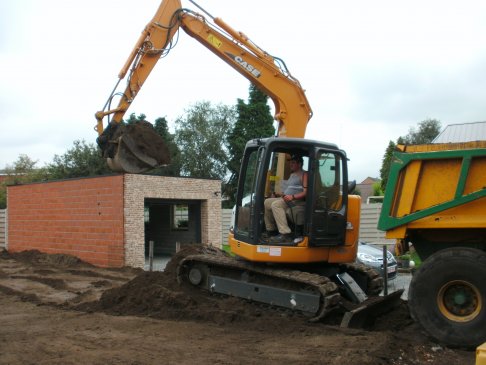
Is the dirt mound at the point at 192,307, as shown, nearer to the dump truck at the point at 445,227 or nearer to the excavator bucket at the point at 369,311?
the excavator bucket at the point at 369,311

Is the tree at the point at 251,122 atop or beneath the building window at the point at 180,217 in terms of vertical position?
atop

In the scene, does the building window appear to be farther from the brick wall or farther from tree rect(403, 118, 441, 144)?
tree rect(403, 118, 441, 144)

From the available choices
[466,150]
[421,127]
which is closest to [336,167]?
[466,150]

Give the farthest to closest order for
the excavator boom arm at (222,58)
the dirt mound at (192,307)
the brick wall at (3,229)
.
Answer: the brick wall at (3,229) → the excavator boom arm at (222,58) → the dirt mound at (192,307)

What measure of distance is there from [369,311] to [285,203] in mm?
1837

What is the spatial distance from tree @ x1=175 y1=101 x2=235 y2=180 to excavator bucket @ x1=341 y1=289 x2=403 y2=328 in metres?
39.9

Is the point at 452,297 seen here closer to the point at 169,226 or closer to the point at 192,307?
the point at 192,307

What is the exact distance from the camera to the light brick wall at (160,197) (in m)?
17.4

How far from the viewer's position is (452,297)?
20.3ft

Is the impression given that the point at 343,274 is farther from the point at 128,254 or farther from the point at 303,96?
the point at 128,254

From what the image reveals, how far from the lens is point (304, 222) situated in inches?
309

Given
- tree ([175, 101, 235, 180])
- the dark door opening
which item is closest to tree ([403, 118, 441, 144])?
tree ([175, 101, 235, 180])

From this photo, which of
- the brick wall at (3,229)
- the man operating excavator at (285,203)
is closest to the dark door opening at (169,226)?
the brick wall at (3,229)

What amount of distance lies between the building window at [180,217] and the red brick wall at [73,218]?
5.57 meters
